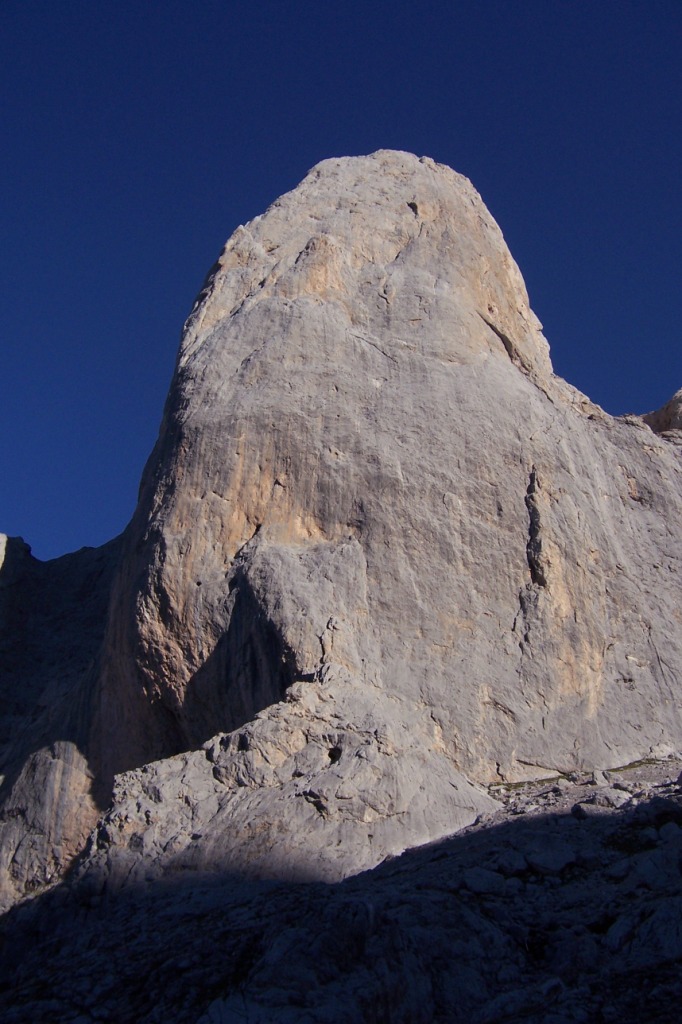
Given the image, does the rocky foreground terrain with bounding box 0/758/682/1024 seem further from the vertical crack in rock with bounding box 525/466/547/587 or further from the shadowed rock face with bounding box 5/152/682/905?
the vertical crack in rock with bounding box 525/466/547/587

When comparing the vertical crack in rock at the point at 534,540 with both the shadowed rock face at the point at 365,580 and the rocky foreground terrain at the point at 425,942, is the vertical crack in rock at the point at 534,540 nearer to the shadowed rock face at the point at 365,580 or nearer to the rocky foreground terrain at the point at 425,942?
the shadowed rock face at the point at 365,580

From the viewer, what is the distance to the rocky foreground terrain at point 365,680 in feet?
27.3

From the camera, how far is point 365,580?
14.7m

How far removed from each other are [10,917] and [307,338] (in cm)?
932

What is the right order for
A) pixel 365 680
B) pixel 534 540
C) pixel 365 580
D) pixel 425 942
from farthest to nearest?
pixel 534 540
pixel 365 580
pixel 365 680
pixel 425 942

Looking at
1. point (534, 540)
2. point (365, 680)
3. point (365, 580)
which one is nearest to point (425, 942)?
point (365, 680)

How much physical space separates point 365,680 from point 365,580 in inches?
62.9

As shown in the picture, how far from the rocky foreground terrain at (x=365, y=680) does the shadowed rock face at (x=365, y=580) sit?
0.15ft

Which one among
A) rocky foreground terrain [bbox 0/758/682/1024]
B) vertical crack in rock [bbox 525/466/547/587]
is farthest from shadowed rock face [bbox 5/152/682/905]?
rocky foreground terrain [bbox 0/758/682/1024]

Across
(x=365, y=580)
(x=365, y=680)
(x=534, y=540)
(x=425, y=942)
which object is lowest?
(x=425, y=942)

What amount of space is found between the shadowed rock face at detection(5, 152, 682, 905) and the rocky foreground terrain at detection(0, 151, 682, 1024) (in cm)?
4

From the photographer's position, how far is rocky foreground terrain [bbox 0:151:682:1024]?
834 cm

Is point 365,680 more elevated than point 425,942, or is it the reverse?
point 365,680

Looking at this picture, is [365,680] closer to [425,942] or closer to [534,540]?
[534,540]
